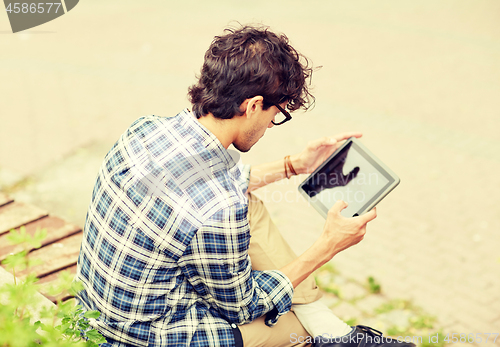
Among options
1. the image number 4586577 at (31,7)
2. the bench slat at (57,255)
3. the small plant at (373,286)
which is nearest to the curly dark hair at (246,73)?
the bench slat at (57,255)

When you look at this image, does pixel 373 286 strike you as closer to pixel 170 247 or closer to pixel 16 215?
pixel 170 247

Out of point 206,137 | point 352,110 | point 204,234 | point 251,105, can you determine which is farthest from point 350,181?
point 352,110

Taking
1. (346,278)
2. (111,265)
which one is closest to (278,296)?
(111,265)

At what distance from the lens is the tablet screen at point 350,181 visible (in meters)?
2.25

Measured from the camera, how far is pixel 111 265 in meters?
1.67

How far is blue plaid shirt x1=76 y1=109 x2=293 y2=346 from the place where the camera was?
5.27 feet

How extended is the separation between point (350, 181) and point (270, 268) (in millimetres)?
628

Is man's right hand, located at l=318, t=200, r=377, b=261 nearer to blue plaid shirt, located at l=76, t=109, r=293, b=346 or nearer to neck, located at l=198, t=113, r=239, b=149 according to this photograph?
blue plaid shirt, located at l=76, t=109, r=293, b=346

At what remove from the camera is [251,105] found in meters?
1.94

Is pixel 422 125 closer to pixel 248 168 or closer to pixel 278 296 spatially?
pixel 248 168

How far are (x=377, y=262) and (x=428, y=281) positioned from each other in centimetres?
41

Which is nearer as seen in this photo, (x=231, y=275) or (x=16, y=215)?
(x=231, y=275)
